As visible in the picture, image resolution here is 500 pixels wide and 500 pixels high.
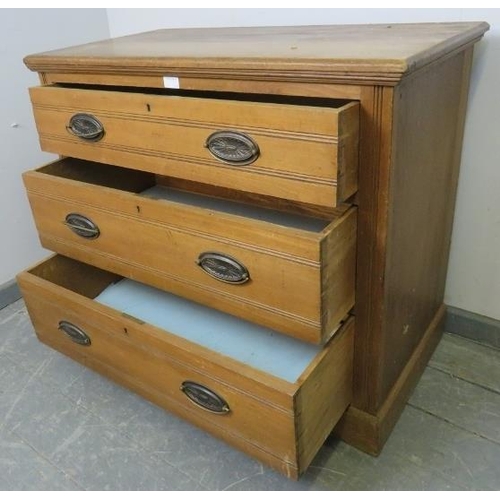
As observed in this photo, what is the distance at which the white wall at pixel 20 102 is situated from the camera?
1.32m

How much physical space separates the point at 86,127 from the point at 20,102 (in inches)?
21.5

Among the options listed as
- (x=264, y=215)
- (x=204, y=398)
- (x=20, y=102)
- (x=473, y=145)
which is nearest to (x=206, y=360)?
(x=204, y=398)

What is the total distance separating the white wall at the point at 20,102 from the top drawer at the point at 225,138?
17.2 inches

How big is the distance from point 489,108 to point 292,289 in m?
0.58

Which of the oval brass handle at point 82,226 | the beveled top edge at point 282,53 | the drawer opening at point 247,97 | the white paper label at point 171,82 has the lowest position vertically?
the oval brass handle at point 82,226

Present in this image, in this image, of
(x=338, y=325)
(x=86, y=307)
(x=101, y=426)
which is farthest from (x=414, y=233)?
(x=101, y=426)

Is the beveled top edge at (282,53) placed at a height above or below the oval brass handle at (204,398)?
above

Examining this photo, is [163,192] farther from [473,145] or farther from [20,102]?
[473,145]

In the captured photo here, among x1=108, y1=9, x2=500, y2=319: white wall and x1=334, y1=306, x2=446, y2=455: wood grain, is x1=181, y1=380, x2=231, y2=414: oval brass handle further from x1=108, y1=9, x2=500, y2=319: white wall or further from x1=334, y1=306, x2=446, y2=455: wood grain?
x1=108, y1=9, x2=500, y2=319: white wall

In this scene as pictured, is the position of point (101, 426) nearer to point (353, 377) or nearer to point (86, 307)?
point (86, 307)

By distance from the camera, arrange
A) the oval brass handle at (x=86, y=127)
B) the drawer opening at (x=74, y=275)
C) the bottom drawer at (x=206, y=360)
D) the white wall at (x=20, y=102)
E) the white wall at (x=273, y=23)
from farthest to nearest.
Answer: the white wall at (x=20, y=102) → the drawer opening at (x=74, y=275) → the white wall at (x=273, y=23) → the oval brass handle at (x=86, y=127) → the bottom drawer at (x=206, y=360)

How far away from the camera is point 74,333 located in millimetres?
1046

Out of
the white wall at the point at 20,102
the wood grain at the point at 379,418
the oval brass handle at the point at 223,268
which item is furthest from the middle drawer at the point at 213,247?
the white wall at the point at 20,102

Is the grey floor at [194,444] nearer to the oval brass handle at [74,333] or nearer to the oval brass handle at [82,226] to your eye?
the oval brass handle at [74,333]
